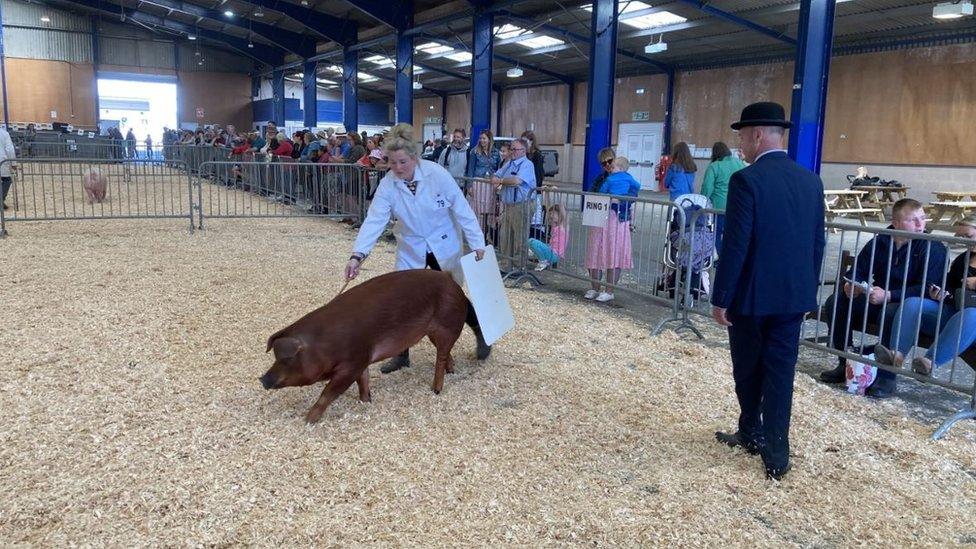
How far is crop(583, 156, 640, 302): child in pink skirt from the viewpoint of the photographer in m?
7.54

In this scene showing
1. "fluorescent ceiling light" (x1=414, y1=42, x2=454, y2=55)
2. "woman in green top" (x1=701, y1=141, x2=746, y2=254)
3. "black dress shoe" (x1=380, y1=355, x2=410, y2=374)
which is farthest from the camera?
"fluorescent ceiling light" (x1=414, y1=42, x2=454, y2=55)

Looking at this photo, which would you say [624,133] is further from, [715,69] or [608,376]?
[608,376]

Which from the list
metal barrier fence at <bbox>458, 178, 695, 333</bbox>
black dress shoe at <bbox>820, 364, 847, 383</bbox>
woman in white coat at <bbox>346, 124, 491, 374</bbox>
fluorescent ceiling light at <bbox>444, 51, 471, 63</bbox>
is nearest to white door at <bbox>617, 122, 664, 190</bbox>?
fluorescent ceiling light at <bbox>444, 51, 471, 63</bbox>

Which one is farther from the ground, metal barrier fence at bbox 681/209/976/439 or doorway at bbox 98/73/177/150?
doorway at bbox 98/73/177/150

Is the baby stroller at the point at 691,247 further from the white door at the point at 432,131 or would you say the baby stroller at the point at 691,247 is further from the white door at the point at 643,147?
the white door at the point at 432,131

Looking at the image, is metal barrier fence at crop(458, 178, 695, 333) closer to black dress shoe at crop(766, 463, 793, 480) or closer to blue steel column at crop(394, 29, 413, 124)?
black dress shoe at crop(766, 463, 793, 480)

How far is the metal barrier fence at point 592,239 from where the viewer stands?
22.7ft

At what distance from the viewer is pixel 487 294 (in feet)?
16.0

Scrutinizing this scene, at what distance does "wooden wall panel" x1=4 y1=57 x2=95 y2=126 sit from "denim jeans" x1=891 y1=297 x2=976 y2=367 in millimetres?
40769

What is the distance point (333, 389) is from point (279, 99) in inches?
1438

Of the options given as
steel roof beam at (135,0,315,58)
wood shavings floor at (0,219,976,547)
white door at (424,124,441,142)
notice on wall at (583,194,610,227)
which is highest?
steel roof beam at (135,0,315,58)

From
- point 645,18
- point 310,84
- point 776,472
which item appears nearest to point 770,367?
point 776,472

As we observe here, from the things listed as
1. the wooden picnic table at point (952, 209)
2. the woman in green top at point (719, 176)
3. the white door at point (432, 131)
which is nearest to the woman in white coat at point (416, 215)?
the woman in green top at point (719, 176)

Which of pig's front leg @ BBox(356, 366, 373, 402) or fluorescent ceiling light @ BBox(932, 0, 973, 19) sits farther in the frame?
fluorescent ceiling light @ BBox(932, 0, 973, 19)
